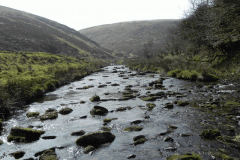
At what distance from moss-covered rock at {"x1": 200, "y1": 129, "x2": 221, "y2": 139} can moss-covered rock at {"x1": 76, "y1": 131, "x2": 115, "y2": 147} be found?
533 cm

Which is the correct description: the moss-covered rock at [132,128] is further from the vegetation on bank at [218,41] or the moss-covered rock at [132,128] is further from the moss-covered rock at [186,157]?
the vegetation on bank at [218,41]

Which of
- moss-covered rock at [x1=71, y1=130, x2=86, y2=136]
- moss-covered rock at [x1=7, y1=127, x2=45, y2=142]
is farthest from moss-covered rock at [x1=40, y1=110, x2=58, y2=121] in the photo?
moss-covered rock at [x1=71, y1=130, x2=86, y2=136]

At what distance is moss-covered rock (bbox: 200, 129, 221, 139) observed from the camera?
10063 millimetres

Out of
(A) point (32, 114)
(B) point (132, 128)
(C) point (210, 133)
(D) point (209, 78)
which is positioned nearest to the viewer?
(C) point (210, 133)

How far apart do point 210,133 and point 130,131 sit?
4788mm

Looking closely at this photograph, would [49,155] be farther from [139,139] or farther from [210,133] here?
[210,133]

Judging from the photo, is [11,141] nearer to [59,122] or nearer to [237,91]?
[59,122]

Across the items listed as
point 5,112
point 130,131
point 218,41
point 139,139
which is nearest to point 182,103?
point 130,131

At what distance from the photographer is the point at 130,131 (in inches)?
463

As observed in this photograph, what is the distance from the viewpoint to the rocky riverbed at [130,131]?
360 inches

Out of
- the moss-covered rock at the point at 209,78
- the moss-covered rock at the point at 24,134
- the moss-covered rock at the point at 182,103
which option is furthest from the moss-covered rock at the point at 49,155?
the moss-covered rock at the point at 209,78

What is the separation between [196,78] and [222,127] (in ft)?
64.1

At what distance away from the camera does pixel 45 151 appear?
9453 mm

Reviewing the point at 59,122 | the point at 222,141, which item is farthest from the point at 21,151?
the point at 222,141
